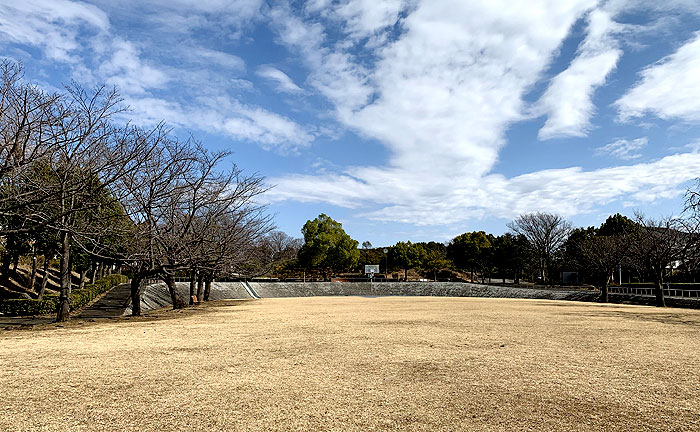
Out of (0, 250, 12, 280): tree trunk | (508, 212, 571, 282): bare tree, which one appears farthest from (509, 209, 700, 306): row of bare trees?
(0, 250, 12, 280): tree trunk

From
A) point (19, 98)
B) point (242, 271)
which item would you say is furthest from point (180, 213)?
point (19, 98)

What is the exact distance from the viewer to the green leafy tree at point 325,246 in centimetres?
5559

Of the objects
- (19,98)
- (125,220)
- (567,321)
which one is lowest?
(567,321)

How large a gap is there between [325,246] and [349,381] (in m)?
48.8

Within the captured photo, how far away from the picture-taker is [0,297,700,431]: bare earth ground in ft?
16.9

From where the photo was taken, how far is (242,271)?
25188 mm

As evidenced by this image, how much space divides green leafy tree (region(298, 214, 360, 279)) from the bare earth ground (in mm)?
42950

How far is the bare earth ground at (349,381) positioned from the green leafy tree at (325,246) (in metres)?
43.0

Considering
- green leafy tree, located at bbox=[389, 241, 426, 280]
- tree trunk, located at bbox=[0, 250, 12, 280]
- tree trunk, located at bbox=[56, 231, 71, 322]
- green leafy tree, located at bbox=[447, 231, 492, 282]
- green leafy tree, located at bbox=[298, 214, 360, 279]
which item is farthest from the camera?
green leafy tree, located at bbox=[389, 241, 426, 280]

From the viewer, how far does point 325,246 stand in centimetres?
5562

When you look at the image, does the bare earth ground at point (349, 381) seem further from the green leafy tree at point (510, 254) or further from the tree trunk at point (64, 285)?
the green leafy tree at point (510, 254)

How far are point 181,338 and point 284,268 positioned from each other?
166 ft

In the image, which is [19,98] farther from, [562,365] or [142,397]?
[562,365]

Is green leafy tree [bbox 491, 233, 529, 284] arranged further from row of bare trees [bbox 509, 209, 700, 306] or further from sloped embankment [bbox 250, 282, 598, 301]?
sloped embankment [bbox 250, 282, 598, 301]
